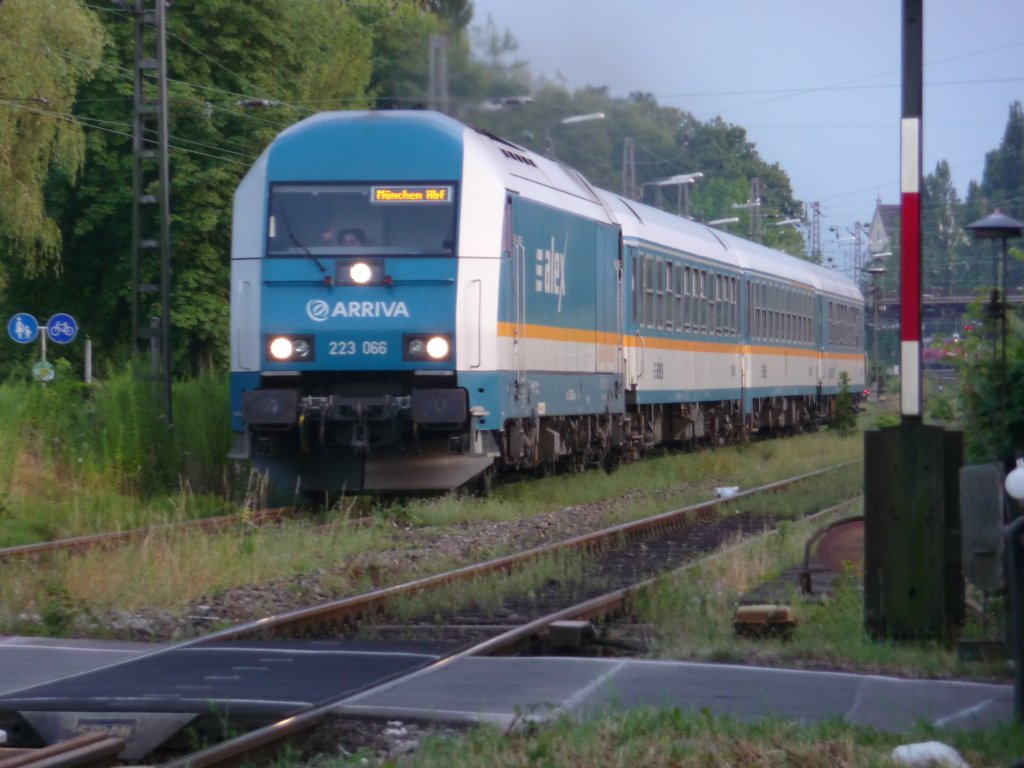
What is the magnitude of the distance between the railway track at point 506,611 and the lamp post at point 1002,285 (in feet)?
8.68

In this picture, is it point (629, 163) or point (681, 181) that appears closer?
point (629, 163)

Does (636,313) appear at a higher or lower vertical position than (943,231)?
lower

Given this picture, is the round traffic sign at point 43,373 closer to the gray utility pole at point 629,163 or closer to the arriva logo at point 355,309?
the arriva logo at point 355,309

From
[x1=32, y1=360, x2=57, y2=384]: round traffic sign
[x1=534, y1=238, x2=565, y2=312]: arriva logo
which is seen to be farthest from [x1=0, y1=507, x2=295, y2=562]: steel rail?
[x1=32, y1=360, x2=57, y2=384]: round traffic sign

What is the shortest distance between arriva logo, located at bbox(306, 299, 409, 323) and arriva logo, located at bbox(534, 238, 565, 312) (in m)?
2.02

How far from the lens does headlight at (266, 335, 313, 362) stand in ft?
48.5

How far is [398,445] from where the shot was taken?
1495 cm

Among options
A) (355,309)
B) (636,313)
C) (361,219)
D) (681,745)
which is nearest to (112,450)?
(355,309)

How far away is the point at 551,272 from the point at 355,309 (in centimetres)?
284

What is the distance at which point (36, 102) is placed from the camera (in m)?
25.5

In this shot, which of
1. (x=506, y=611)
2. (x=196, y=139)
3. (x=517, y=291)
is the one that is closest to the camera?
(x=506, y=611)

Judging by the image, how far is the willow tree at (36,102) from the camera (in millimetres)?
25500

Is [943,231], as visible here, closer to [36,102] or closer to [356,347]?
[36,102]

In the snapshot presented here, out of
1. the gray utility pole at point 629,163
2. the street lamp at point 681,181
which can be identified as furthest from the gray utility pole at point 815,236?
the gray utility pole at point 629,163
